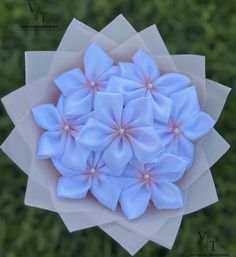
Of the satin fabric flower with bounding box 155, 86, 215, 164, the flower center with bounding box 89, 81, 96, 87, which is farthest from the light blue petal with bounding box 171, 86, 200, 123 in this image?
the flower center with bounding box 89, 81, 96, 87

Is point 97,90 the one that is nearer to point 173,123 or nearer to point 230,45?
point 173,123

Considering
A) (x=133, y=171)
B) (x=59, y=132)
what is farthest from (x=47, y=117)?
(x=133, y=171)

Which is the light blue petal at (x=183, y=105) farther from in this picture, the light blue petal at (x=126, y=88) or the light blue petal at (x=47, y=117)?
the light blue petal at (x=47, y=117)

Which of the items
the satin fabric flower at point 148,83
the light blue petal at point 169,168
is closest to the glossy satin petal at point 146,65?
the satin fabric flower at point 148,83

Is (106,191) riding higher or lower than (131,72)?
lower

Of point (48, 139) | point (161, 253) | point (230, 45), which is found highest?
point (230, 45)

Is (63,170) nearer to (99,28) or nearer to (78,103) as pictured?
(78,103)

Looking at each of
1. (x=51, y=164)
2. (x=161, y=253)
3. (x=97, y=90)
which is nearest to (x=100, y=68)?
(x=97, y=90)
